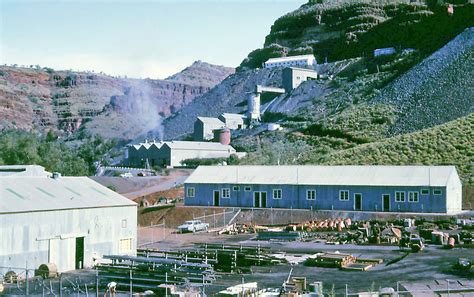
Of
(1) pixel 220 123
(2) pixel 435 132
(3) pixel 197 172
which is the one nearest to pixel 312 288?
(3) pixel 197 172

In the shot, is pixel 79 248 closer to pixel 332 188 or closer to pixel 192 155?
pixel 332 188

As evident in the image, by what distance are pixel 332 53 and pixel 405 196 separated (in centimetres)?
12254

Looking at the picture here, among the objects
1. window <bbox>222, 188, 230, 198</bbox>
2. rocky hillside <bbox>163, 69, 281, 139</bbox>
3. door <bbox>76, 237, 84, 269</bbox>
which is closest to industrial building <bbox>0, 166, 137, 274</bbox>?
door <bbox>76, 237, 84, 269</bbox>

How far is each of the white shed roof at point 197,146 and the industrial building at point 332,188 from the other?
40.3 meters

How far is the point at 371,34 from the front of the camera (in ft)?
533

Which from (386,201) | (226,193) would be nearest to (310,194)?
(386,201)

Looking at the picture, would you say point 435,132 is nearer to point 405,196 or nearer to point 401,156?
point 401,156

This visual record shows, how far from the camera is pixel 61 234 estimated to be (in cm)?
3136

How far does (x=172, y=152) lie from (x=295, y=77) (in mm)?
50800

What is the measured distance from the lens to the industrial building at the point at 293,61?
519 ft

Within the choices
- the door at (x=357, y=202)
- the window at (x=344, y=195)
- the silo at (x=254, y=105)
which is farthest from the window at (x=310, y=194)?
the silo at (x=254, y=105)

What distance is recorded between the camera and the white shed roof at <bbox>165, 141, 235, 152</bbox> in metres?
100

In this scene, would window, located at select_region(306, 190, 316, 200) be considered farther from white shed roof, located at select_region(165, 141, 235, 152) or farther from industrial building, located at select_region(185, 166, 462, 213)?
white shed roof, located at select_region(165, 141, 235, 152)

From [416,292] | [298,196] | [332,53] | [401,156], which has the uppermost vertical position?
[332,53]
